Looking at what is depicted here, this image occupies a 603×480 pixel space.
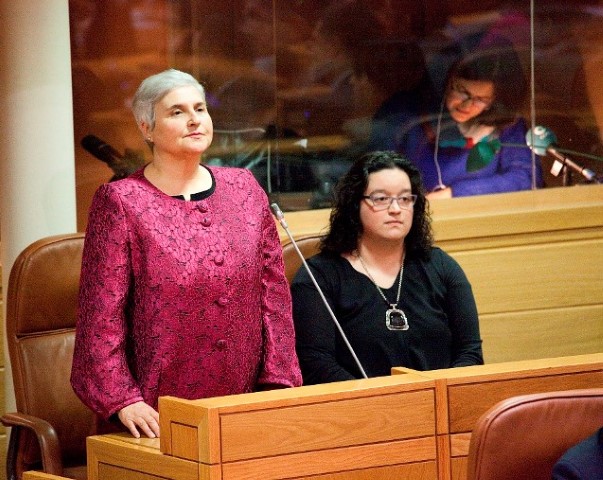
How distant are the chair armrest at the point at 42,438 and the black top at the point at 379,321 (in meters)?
0.60

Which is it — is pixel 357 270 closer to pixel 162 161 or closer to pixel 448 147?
pixel 162 161

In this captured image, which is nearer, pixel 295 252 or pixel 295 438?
pixel 295 438

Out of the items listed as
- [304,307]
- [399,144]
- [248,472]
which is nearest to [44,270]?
[304,307]

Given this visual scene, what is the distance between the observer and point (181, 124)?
2.62 m

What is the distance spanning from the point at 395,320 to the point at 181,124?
85 centimetres

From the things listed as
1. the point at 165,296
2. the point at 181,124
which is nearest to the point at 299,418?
the point at 165,296

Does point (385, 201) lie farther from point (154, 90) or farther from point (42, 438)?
point (42, 438)

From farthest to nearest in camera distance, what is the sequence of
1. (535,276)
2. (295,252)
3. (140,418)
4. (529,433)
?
(535,276)
(295,252)
(140,418)
(529,433)

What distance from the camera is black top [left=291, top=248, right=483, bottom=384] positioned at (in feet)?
10.3

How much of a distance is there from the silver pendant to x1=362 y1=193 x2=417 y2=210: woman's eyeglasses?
0.25 meters

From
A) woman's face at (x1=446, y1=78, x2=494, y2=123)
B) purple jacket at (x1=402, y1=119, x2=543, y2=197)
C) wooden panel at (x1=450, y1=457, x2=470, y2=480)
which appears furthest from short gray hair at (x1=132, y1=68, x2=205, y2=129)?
woman's face at (x1=446, y1=78, x2=494, y2=123)

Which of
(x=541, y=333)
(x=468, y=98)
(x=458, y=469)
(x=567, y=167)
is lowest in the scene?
(x=541, y=333)

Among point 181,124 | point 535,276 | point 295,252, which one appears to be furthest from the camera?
point 535,276

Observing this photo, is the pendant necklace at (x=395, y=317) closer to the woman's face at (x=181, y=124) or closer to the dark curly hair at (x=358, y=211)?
the dark curly hair at (x=358, y=211)
